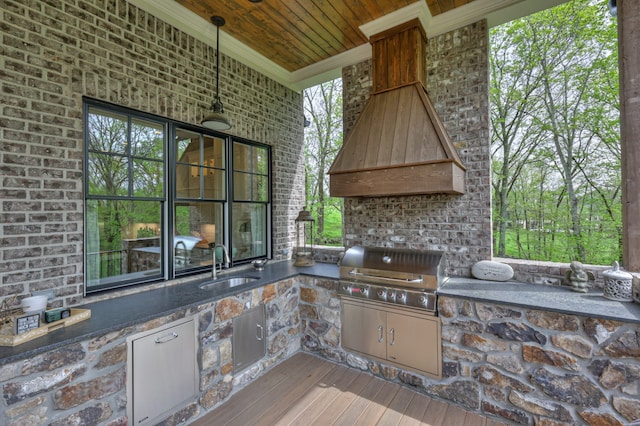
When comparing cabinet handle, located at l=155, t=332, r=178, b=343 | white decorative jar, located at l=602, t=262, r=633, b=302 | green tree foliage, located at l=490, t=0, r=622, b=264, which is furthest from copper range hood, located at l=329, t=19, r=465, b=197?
green tree foliage, located at l=490, t=0, r=622, b=264

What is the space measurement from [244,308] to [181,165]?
1.68 meters

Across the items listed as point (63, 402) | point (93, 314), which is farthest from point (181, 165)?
point (63, 402)

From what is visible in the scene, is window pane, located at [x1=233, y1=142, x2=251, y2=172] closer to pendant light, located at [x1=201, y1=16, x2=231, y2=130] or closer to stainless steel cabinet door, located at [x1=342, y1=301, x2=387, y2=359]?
pendant light, located at [x1=201, y1=16, x2=231, y2=130]

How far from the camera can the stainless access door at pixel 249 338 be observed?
2.54m

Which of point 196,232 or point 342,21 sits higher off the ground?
point 342,21

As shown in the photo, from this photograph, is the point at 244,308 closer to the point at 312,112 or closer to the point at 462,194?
the point at 462,194

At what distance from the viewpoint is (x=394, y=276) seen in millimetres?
2635

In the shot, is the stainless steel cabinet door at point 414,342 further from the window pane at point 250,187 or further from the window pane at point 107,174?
the window pane at point 107,174

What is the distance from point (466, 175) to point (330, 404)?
101 inches

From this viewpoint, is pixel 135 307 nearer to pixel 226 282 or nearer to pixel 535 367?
pixel 226 282

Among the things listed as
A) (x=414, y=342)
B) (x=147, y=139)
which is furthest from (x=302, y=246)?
(x=147, y=139)

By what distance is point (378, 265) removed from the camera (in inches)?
110

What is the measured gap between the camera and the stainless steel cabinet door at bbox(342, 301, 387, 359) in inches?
107

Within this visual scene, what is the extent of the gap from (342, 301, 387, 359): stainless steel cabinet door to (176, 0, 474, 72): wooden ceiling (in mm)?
3086
